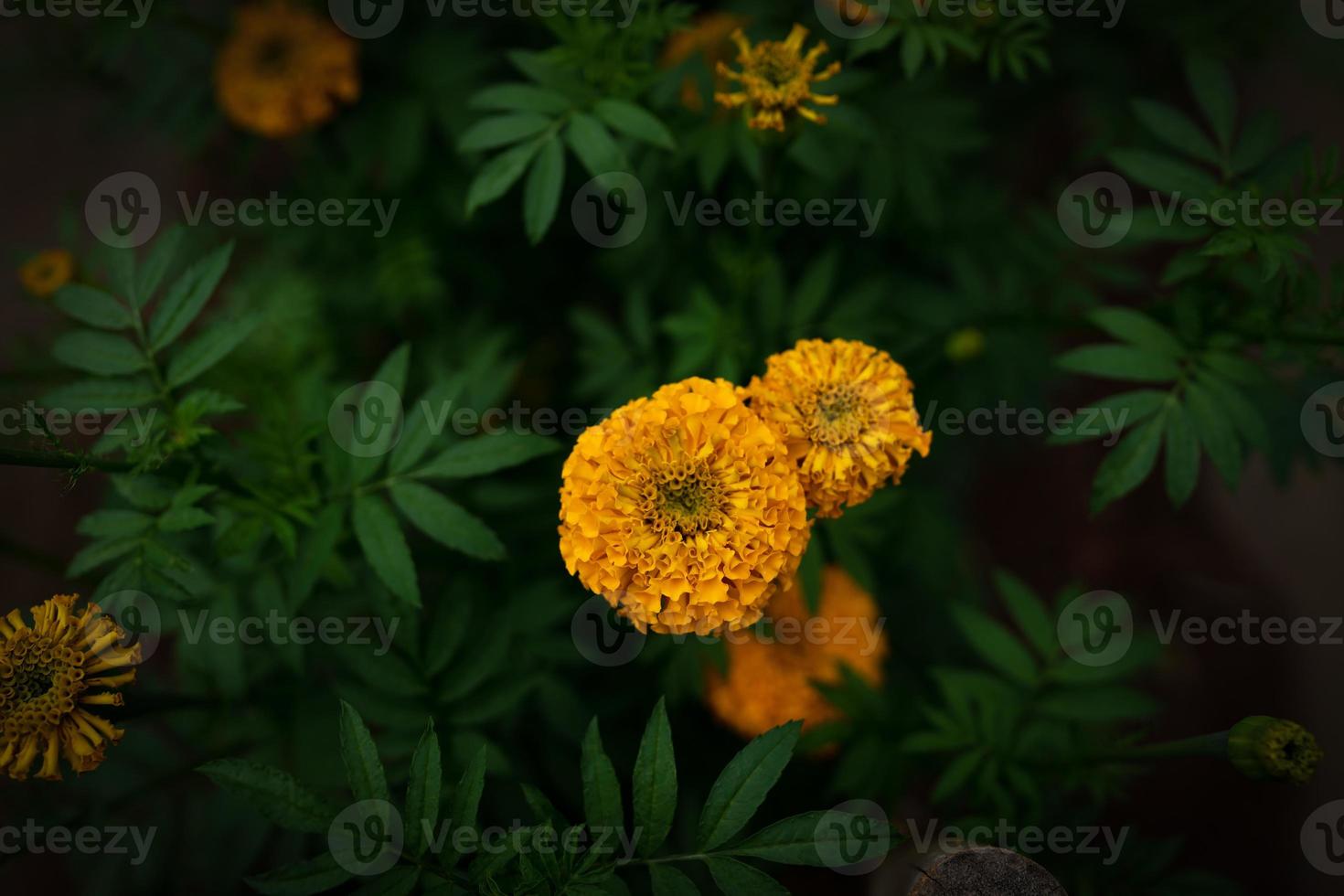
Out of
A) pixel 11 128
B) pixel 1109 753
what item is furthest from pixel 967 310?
pixel 11 128

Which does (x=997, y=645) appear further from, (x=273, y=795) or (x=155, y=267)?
(x=155, y=267)

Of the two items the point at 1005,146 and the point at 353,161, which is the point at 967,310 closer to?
the point at 1005,146

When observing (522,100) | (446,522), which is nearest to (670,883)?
(446,522)

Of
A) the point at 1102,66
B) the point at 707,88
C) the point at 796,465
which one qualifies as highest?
the point at 1102,66

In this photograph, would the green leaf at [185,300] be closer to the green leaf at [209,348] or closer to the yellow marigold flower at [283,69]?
the green leaf at [209,348]

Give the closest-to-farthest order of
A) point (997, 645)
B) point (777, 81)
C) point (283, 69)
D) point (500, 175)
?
point (777, 81) < point (500, 175) < point (997, 645) < point (283, 69)

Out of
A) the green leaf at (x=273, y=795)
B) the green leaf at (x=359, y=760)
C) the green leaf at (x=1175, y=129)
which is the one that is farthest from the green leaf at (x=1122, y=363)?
the green leaf at (x=273, y=795)
